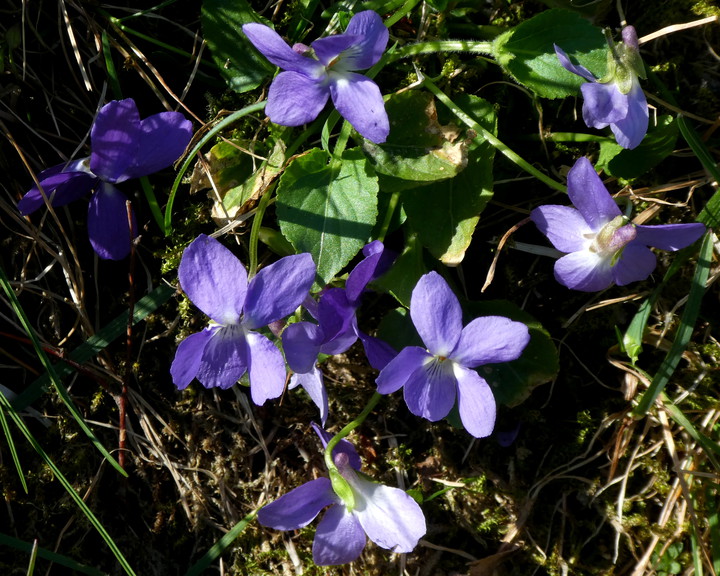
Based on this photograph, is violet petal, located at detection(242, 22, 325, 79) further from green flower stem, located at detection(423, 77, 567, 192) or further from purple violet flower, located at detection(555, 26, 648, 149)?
purple violet flower, located at detection(555, 26, 648, 149)

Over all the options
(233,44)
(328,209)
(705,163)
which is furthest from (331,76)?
(705,163)

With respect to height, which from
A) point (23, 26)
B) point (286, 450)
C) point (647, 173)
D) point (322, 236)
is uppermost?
point (23, 26)

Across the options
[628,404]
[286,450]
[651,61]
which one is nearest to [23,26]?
[286,450]

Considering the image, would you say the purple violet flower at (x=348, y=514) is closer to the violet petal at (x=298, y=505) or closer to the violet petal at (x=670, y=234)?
the violet petal at (x=298, y=505)

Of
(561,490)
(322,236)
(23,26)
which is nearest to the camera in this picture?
(322,236)

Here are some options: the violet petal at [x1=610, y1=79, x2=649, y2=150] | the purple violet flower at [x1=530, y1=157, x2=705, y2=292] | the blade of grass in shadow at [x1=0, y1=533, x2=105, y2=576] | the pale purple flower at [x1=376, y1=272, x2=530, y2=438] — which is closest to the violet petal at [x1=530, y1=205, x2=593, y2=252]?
the purple violet flower at [x1=530, y1=157, x2=705, y2=292]

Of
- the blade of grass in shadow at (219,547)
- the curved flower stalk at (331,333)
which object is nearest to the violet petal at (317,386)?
the curved flower stalk at (331,333)

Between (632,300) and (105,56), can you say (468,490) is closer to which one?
(632,300)
